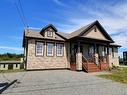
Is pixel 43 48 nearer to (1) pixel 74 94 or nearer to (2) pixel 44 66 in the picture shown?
(2) pixel 44 66

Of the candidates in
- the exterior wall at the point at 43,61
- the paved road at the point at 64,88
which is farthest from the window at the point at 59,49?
the paved road at the point at 64,88

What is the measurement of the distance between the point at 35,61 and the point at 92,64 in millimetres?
7112

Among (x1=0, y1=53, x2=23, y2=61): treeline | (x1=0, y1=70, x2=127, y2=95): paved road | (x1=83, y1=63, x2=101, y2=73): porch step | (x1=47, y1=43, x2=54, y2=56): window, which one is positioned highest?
(x1=47, y1=43, x2=54, y2=56): window

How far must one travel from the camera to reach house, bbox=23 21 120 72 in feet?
57.8

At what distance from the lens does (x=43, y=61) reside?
59.6ft

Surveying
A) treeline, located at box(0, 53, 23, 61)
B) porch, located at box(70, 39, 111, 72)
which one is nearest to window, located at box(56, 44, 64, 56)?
porch, located at box(70, 39, 111, 72)

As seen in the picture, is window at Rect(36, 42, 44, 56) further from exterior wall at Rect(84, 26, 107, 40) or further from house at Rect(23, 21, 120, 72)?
exterior wall at Rect(84, 26, 107, 40)

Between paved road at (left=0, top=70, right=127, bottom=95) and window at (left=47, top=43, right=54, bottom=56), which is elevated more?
window at (left=47, top=43, right=54, bottom=56)

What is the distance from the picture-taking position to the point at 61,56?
19.6m

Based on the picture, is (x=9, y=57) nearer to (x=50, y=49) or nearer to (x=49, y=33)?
(x=49, y=33)

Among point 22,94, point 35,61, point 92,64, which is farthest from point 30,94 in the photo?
point 92,64

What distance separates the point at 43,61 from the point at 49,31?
4220mm

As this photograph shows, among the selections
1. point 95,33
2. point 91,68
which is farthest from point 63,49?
point 95,33

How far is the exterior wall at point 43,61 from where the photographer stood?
17.4 meters
